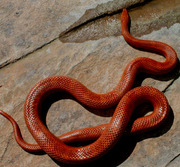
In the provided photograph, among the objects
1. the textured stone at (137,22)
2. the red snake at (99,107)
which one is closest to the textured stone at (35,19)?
the textured stone at (137,22)

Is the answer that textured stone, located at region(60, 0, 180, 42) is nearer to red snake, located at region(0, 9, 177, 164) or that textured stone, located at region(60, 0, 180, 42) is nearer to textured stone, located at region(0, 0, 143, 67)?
textured stone, located at region(0, 0, 143, 67)

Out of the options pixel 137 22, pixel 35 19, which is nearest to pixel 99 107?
pixel 137 22

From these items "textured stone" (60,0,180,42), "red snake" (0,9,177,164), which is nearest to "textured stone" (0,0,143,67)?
"textured stone" (60,0,180,42)

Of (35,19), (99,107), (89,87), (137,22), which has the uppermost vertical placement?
(35,19)

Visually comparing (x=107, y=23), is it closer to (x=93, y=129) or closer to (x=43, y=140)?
(x=93, y=129)

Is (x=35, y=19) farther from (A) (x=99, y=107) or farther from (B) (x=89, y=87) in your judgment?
(A) (x=99, y=107)

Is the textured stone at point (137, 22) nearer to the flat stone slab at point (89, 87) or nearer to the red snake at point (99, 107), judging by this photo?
the flat stone slab at point (89, 87)
